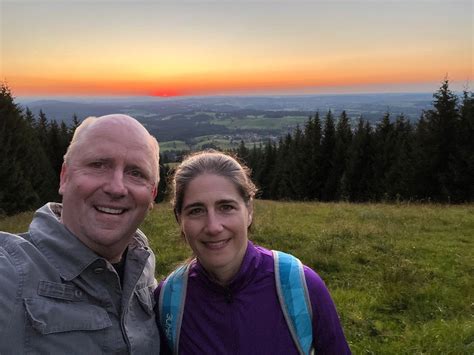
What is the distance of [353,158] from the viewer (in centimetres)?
4231

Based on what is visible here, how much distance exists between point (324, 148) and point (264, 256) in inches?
1811

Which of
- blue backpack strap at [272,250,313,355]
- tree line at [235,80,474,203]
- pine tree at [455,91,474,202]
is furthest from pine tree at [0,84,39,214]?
pine tree at [455,91,474,202]

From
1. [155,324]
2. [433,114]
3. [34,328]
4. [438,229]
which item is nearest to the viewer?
[34,328]

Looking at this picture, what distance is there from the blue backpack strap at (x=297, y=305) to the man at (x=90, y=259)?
0.81 metres

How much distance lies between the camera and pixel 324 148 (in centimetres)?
4725

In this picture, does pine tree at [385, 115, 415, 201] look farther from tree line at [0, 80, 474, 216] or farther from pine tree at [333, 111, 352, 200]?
pine tree at [333, 111, 352, 200]

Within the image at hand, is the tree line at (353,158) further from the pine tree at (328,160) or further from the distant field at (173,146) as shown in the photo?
the distant field at (173,146)

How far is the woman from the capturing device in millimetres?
2322

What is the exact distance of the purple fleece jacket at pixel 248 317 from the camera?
7.56 feet

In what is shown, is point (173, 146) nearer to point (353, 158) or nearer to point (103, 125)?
point (353, 158)

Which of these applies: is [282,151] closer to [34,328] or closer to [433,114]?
[433,114]

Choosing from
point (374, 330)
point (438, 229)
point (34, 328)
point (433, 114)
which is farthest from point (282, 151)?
point (34, 328)

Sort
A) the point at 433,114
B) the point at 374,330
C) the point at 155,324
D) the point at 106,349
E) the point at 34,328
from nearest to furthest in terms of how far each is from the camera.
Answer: the point at 34,328, the point at 106,349, the point at 155,324, the point at 374,330, the point at 433,114

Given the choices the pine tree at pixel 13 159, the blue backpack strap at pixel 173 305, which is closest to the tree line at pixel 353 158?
the pine tree at pixel 13 159
